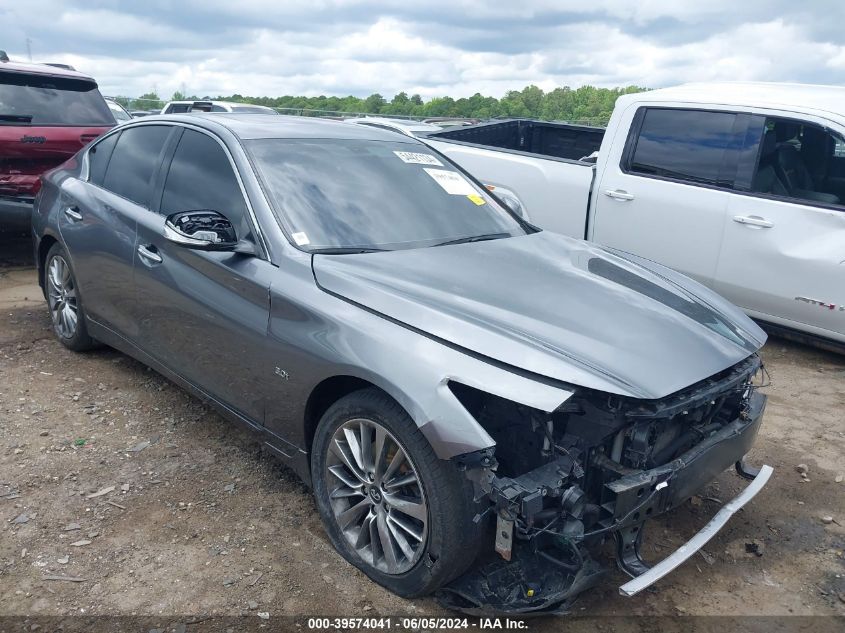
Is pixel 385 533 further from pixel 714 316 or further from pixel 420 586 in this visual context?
pixel 714 316

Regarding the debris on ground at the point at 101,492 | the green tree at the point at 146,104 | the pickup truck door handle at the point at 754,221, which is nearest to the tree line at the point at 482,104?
the green tree at the point at 146,104

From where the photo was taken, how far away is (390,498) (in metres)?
2.73

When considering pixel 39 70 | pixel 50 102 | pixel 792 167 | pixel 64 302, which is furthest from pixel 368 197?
pixel 39 70

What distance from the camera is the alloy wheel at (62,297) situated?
4.94m

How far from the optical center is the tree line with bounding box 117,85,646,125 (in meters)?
16.6

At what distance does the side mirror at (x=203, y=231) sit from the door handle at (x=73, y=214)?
1705 mm

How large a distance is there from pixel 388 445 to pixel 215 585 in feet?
2.92

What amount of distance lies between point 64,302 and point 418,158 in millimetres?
2693

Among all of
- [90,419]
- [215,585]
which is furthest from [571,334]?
[90,419]

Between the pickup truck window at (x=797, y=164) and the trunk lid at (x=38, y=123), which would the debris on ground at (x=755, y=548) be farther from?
the trunk lid at (x=38, y=123)

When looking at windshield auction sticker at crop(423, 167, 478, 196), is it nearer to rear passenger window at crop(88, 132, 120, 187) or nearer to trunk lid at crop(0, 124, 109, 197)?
rear passenger window at crop(88, 132, 120, 187)

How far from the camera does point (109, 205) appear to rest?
436 centimetres

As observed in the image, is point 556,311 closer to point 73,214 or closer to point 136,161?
point 136,161

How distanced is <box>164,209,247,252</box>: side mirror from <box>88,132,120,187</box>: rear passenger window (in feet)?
5.50
